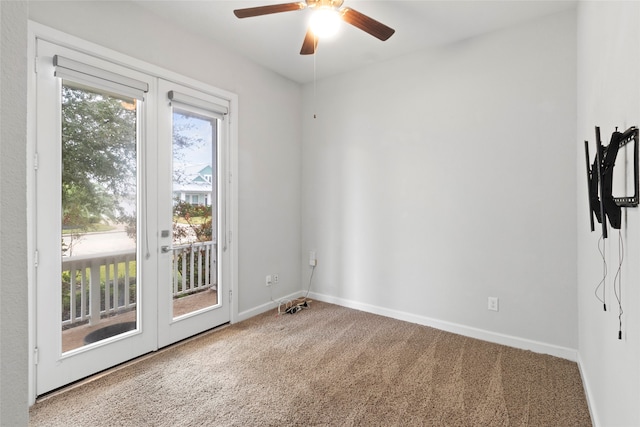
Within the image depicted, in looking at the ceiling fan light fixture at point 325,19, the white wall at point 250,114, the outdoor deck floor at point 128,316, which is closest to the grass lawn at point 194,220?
the white wall at point 250,114

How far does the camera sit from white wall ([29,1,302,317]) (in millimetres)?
2305

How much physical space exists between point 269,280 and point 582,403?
9.36 ft

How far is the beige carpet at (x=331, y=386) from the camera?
6.21ft

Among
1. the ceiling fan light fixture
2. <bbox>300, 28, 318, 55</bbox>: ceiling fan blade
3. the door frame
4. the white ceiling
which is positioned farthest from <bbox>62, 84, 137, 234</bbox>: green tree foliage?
the ceiling fan light fixture

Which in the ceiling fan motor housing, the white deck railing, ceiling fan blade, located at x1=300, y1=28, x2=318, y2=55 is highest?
the ceiling fan motor housing

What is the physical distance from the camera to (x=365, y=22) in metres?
2.10

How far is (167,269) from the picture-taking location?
9.07 ft

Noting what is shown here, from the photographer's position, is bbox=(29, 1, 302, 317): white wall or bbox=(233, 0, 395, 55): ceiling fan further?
bbox=(29, 1, 302, 317): white wall

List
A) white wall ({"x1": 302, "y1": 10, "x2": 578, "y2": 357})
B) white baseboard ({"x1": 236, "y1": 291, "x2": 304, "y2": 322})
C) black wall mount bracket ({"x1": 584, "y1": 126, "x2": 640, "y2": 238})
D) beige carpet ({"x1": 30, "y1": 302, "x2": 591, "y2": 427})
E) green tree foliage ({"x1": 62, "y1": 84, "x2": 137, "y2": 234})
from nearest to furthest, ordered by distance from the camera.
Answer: black wall mount bracket ({"x1": 584, "y1": 126, "x2": 640, "y2": 238}) → beige carpet ({"x1": 30, "y1": 302, "x2": 591, "y2": 427}) → green tree foliage ({"x1": 62, "y1": 84, "x2": 137, "y2": 234}) → white wall ({"x1": 302, "y1": 10, "x2": 578, "y2": 357}) → white baseboard ({"x1": 236, "y1": 291, "x2": 304, "y2": 322})

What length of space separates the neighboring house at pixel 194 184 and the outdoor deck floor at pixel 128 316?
2.93 feet

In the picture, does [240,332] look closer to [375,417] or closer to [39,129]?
[375,417]

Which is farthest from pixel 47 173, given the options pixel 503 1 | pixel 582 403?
pixel 582 403

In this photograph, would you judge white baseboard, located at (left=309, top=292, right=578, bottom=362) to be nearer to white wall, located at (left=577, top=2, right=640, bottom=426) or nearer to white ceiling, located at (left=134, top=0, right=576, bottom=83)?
white wall, located at (left=577, top=2, right=640, bottom=426)

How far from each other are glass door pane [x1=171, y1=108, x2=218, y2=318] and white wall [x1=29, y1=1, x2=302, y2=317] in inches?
12.5
